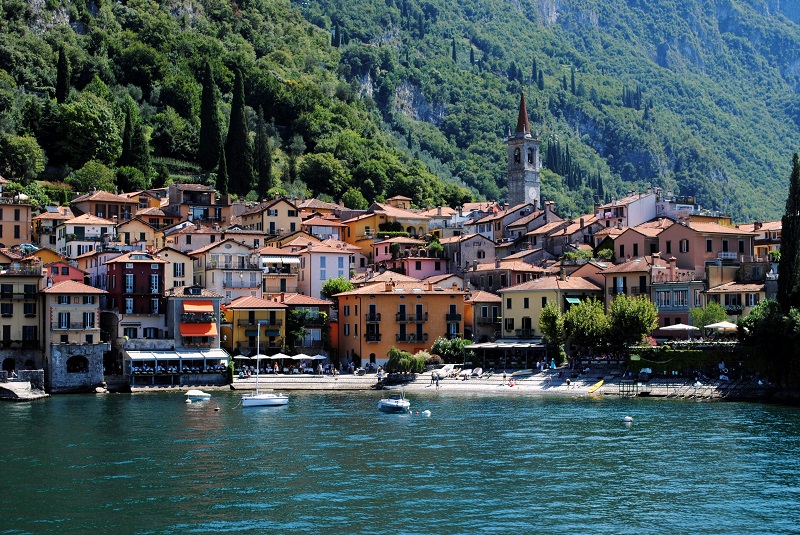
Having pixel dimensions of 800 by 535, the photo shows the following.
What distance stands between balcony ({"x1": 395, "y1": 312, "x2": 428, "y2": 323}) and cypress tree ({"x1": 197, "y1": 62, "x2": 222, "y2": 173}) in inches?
2078

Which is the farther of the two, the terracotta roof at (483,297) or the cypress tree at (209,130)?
the cypress tree at (209,130)

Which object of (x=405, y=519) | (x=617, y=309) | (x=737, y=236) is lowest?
(x=405, y=519)

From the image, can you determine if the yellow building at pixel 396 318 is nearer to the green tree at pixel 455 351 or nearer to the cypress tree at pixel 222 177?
the green tree at pixel 455 351

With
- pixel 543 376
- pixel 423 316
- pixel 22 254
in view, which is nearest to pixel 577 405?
pixel 543 376

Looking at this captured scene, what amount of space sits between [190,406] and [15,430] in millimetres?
14079

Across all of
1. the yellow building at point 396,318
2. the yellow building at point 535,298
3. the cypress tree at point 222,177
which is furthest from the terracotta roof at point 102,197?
the yellow building at point 535,298

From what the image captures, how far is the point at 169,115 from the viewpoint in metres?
149

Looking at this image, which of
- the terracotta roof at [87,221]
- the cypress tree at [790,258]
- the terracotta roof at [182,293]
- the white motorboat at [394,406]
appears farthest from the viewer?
the terracotta roof at [87,221]

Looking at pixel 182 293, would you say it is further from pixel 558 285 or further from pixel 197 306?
pixel 558 285

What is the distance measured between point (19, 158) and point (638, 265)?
2539 inches

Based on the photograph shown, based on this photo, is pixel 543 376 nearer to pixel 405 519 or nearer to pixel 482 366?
pixel 482 366

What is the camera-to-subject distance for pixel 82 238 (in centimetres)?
10569

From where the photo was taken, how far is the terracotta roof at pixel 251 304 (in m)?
91.0

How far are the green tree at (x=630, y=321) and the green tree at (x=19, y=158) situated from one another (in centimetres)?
6683
